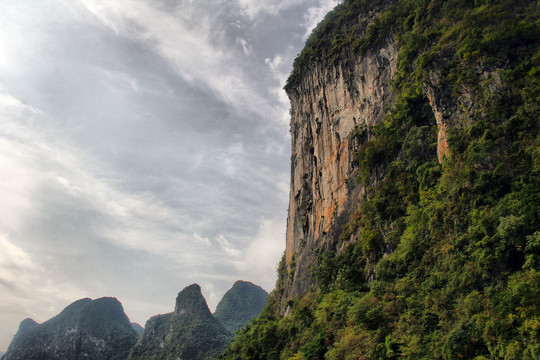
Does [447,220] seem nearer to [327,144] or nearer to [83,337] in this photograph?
[327,144]

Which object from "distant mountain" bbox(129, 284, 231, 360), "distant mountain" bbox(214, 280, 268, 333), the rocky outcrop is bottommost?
"distant mountain" bbox(129, 284, 231, 360)

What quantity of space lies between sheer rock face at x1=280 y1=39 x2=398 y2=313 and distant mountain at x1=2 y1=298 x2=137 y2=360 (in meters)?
55.9

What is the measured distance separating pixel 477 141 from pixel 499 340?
7.25 meters

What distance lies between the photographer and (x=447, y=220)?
11.8 meters

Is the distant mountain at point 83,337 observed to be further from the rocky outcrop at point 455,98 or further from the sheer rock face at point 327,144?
the rocky outcrop at point 455,98

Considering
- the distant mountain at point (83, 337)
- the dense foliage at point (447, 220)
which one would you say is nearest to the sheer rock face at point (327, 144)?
the dense foliage at point (447, 220)

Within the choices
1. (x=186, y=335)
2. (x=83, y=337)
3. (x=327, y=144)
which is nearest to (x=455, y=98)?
(x=327, y=144)

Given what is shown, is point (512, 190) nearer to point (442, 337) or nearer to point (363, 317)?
point (442, 337)

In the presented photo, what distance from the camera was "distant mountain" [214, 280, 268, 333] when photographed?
80681 millimetres

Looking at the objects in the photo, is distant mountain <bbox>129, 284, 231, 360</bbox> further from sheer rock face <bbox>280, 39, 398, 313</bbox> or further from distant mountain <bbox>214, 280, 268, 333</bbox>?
sheer rock face <bbox>280, 39, 398, 313</bbox>

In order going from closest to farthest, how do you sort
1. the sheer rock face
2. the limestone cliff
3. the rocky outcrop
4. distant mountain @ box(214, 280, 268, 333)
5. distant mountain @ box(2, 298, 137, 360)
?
the rocky outcrop → the limestone cliff → the sheer rock face → distant mountain @ box(2, 298, 137, 360) → distant mountain @ box(214, 280, 268, 333)

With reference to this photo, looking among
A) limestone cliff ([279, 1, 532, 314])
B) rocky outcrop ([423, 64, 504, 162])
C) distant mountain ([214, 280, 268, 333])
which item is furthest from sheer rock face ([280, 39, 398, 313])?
distant mountain ([214, 280, 268, 333])

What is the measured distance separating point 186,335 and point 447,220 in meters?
56.2

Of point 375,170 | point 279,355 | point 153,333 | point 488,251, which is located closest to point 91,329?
point 153,333
